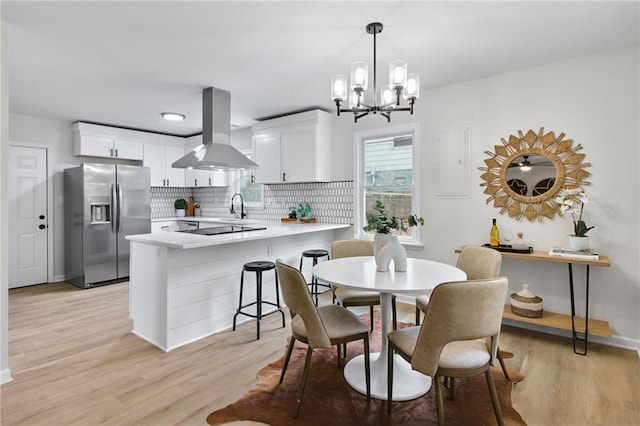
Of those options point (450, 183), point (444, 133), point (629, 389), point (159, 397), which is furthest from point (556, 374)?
point (159, 397)

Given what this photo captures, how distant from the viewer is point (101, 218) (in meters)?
5.12

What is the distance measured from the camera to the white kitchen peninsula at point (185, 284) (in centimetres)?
292

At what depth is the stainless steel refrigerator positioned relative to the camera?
4.91 metres

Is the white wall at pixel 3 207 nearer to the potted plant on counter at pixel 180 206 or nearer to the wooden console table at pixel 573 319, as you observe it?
the wooden console table at pixel 573 319

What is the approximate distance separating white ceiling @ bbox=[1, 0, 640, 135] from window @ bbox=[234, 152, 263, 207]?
205 centimetres

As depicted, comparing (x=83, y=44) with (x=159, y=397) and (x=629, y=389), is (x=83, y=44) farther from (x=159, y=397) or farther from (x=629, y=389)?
(x=629, y=389)

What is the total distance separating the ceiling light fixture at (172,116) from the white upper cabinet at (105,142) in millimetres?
1171

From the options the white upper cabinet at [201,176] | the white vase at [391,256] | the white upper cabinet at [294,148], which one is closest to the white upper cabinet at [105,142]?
the white upper cabinet at [201,176]

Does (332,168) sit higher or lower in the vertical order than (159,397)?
higher

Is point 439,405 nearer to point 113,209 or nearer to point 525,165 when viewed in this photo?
point 525,165

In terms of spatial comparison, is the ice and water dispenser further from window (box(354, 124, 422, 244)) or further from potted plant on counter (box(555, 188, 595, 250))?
potted plant on counter (box(555, 188, 595, 250))

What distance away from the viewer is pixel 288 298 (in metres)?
2.06

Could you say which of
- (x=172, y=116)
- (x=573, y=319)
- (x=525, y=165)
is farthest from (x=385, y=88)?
(x=172, y=116)

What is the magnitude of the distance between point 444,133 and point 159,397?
3.52 meters
